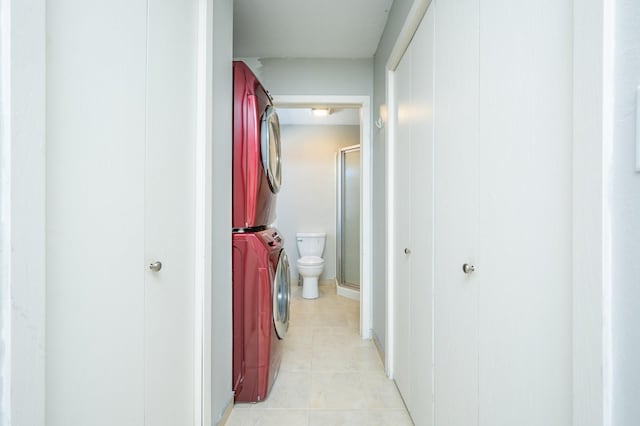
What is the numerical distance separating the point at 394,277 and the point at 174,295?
1.40 meters

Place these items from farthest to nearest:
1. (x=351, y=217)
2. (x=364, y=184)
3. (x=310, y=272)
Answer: (x=351, y=217), (x=310, y=272), (x=364, y=184)

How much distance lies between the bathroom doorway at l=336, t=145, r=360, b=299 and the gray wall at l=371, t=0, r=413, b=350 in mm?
1486

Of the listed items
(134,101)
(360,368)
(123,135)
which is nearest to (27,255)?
(123,135)

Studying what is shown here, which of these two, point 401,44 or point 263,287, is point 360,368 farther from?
point 401,44

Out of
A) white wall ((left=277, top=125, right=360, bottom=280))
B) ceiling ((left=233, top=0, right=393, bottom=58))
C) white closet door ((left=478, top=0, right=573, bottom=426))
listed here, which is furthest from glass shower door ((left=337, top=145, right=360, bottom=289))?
white closet door ((left=478, top=0, right=573, bottom=426))

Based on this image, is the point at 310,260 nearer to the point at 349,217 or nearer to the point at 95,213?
the point at 349,217

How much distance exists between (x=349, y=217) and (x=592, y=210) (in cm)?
380

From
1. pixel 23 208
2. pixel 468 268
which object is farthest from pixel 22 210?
pixel 468 268

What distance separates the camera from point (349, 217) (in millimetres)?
4316

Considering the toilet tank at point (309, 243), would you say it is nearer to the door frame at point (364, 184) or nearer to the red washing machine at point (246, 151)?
the door frame at point (364, 184)

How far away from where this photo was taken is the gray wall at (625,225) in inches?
18.5

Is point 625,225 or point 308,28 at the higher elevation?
point 308,28

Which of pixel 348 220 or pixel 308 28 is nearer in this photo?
pixel 308 28

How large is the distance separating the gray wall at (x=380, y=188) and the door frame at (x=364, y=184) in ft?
0.23
